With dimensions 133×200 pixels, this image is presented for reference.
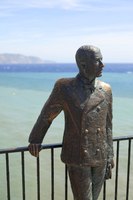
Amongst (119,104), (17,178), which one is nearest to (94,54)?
(17,178)

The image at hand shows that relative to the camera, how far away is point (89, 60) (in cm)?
256

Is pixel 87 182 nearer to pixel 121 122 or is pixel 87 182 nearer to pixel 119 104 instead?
pixel 121 122

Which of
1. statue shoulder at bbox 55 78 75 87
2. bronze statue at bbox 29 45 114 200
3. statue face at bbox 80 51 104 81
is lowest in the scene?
bronze statue at bbox 29 45 114 200

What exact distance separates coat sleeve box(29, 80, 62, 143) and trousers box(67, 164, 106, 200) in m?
0.34

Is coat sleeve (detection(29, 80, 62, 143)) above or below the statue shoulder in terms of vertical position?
below

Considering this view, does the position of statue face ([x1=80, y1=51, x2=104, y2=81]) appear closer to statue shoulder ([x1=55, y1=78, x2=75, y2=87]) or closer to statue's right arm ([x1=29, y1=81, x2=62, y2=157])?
statue shoulder ([x1=55, y1=78, x2=75, y2=87])

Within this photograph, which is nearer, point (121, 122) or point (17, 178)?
point (17, 178)

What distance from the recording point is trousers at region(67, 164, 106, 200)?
2.68m

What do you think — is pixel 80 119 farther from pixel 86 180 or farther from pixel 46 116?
pixel 86 180

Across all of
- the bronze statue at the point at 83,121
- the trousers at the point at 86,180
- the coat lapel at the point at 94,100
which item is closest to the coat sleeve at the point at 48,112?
the bronze statue at the point at 83,121

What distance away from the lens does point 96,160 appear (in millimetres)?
2682

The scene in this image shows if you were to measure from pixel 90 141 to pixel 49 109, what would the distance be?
38cm

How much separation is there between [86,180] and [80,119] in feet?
1.50

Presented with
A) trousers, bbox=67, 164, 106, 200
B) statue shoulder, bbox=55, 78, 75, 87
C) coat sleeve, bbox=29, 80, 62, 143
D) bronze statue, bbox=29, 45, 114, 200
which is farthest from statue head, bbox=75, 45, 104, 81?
trousers, bbox=67, 164, 106, 200
